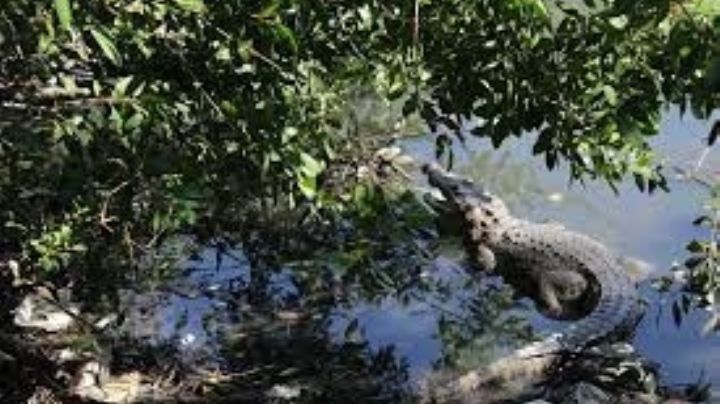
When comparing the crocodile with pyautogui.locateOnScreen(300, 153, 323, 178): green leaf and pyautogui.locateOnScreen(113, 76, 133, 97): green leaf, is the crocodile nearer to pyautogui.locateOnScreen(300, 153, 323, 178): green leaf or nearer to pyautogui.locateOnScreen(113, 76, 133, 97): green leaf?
pyautogui.locateOnScreen(300, 153, 323, 178): green leaf

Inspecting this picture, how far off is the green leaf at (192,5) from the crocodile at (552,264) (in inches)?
108

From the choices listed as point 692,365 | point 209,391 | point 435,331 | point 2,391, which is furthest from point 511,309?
point 2,391

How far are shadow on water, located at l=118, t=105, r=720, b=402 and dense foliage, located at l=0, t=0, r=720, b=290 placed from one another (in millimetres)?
1365

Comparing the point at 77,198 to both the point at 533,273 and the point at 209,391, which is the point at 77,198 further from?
the point at 533,273

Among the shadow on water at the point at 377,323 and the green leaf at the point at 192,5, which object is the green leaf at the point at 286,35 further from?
the shadow on water at the point at 377,323

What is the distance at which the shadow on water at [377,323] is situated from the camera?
480cm

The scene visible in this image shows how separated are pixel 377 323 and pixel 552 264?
138 centimetres

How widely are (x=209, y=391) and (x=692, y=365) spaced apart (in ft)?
6.26

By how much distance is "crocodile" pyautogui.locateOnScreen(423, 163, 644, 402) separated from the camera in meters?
5.45

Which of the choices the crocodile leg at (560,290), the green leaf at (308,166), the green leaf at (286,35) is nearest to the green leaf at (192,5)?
the green leaf at (286,35)

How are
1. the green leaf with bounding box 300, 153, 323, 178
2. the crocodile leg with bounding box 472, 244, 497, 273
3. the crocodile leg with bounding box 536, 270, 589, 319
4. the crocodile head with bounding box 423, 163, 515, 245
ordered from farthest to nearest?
the crocodile head with bounding box 423, 163, 515, 245 → the crocodile leg with bounding box 472, 244, 497, 273 → the crocodile leg with bounding box 536, 270, 589, 319 → the green leaf with bounding box 300, 153, 323, 178

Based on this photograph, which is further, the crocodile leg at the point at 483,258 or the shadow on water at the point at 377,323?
the crocodile leg at the point at 483,258

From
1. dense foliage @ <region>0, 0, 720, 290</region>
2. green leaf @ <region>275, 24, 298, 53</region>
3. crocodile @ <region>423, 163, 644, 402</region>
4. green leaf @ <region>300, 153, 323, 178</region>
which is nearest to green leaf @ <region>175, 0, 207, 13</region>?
dense foliage @ <region>0, 0, 720, 290</region>

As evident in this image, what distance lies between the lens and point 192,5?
8.75 feet
